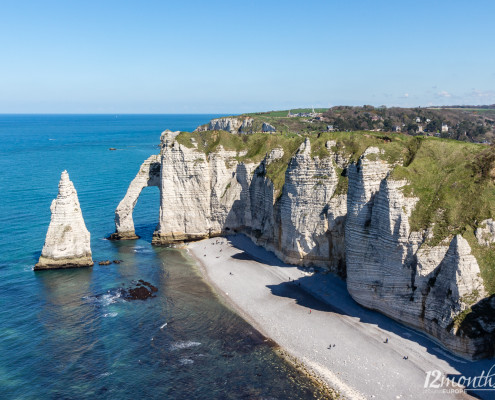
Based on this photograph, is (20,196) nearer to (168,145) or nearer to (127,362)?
(168,145)

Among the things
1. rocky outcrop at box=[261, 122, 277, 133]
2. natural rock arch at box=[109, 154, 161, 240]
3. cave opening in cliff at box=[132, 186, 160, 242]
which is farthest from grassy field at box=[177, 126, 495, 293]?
rocky outcrop at box=[261, 122, 277, 133]

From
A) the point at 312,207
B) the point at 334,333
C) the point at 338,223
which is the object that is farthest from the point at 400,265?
the point at 312,207

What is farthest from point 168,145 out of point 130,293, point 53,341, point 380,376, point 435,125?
point 435,125

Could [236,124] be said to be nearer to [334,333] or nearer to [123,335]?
[123,335]

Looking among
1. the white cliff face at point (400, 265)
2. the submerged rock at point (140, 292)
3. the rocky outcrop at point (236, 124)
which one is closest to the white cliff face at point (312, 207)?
the white cliff face at point (400, 265)

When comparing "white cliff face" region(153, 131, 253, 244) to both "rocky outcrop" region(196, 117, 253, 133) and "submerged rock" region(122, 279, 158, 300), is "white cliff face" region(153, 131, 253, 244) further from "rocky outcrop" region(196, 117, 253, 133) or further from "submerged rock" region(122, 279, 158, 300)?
"rocky outcrop" region(196, 117, 253, 133)

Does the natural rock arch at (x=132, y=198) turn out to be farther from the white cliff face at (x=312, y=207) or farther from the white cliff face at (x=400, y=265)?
the white cliff face at (x=400, y=265)
